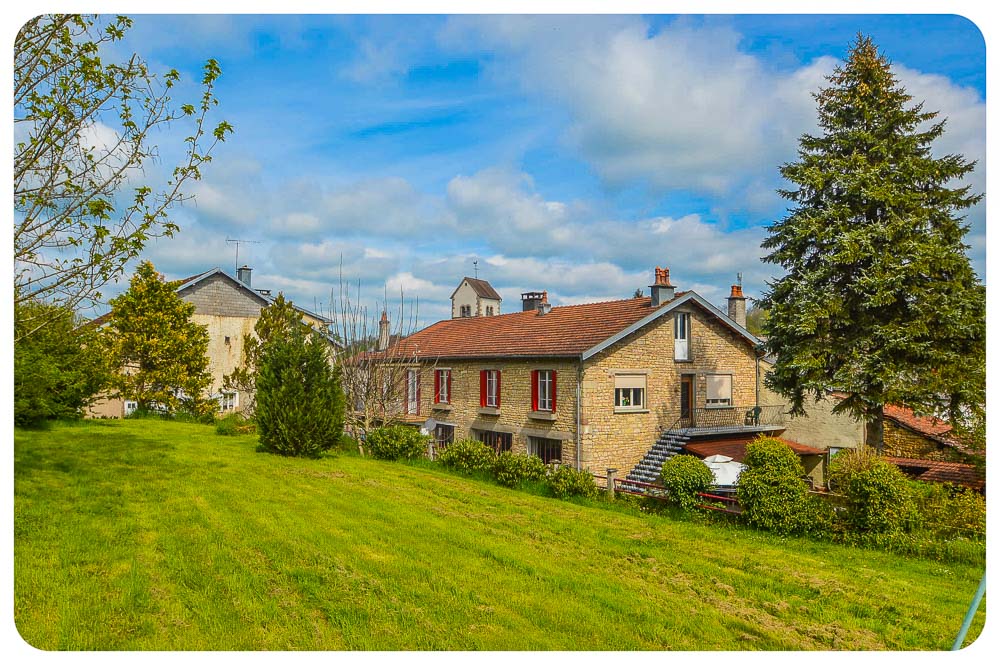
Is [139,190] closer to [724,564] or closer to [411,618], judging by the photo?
[411,618]

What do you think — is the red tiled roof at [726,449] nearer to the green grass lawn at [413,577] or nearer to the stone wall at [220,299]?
the green grass lawn at [413,577]

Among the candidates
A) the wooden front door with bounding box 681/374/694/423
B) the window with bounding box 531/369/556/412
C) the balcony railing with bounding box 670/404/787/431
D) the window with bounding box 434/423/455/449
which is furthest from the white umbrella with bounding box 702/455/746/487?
the window with bounding box 434/423/455/449

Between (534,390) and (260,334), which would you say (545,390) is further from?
(260,334)

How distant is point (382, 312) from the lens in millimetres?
19328

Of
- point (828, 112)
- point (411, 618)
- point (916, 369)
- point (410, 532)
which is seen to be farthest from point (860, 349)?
point (411, 618)

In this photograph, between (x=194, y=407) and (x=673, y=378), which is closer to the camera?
(x=673, y=378)

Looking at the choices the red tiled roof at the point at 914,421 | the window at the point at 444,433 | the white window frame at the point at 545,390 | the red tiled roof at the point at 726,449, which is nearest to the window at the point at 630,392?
the red tiled roof at the point at 726,449

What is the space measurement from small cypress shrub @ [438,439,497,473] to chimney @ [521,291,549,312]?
337 inches

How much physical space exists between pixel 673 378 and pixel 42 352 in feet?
59.5

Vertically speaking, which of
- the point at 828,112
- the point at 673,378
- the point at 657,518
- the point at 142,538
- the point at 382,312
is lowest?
the point at 657,518

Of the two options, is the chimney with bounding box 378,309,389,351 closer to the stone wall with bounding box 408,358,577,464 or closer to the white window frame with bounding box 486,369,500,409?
the stone wall with bounding box 408,358,577,464

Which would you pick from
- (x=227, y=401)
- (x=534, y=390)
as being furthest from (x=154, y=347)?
(x=534, y=390)

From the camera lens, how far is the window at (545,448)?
1809 cm

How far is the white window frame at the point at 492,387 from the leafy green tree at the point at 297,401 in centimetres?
563
